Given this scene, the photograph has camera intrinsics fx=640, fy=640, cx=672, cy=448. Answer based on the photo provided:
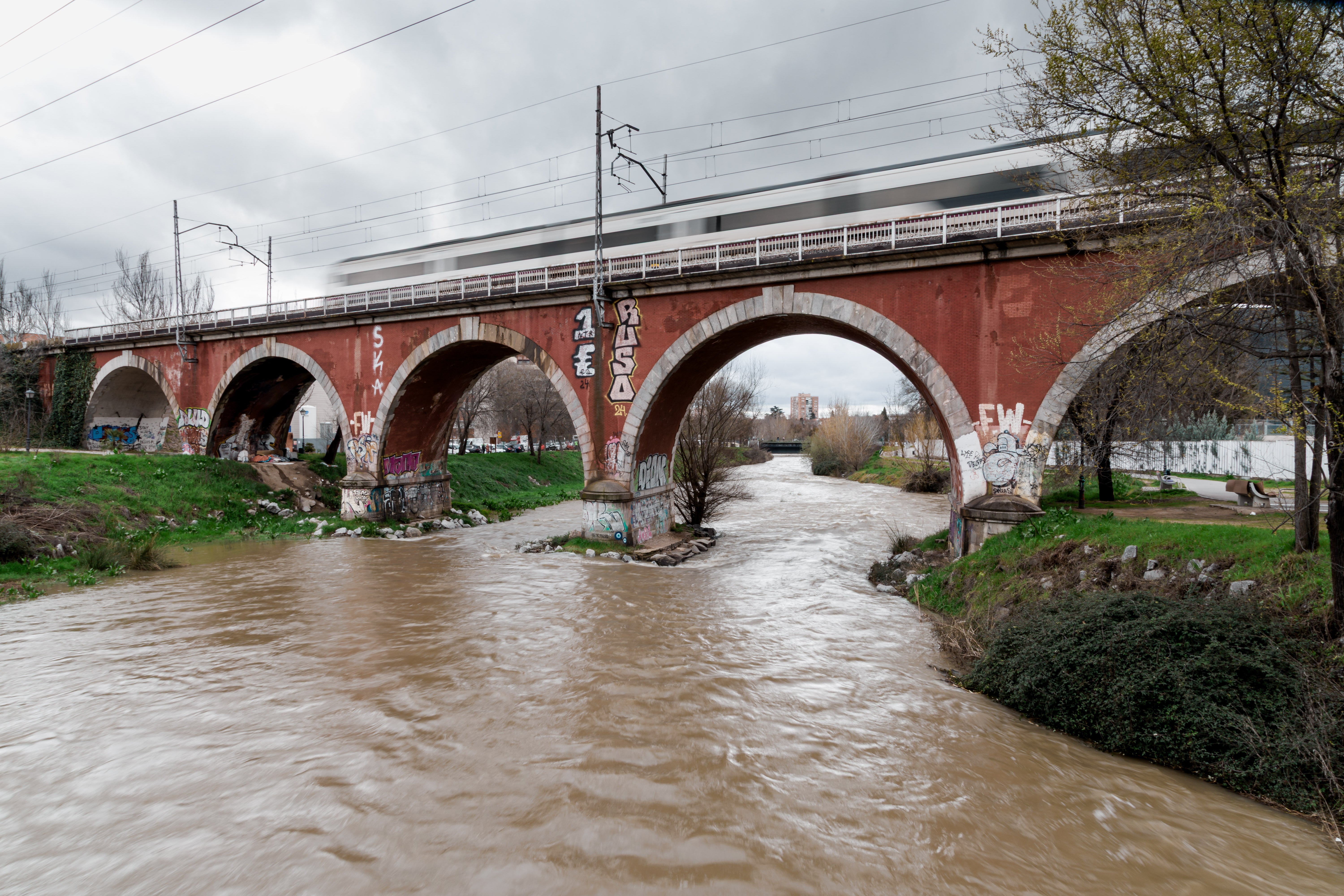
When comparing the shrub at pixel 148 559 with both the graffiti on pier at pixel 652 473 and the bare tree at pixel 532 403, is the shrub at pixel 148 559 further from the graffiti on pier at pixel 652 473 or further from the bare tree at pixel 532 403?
the bare tree at pixel 532 403

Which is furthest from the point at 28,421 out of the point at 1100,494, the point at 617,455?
the point at 1100,494

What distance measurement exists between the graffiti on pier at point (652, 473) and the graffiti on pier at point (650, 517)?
0.25 metres

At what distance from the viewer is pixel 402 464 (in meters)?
20.9

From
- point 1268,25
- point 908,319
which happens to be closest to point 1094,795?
point 1268,25

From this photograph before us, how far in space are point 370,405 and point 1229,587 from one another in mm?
20379

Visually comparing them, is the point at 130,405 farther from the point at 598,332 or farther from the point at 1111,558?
the point at 1111,558

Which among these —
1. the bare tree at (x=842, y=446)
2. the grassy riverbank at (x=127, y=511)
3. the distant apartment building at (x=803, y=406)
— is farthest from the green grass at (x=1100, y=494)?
the distant apartment building at (x=803, y=406)

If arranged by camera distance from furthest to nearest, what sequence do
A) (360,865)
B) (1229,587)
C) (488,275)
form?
(488,275), (1229,587), (360,865)

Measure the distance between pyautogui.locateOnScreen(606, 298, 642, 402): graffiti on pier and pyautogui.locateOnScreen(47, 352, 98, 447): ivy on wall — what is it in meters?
25.3

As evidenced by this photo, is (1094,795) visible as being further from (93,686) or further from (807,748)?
(93,686)

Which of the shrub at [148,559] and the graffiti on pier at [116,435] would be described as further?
the graffiti on pier at [116,435]

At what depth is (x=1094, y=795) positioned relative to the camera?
524 cm

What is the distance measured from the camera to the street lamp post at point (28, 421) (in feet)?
76.3

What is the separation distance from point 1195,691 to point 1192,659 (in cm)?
27
